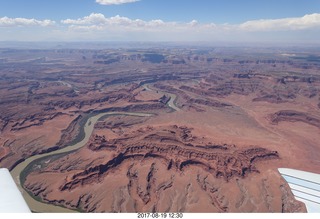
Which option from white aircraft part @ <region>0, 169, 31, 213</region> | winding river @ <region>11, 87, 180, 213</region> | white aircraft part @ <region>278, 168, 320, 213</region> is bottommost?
winding river @ <region>11, 87, 180, 213</region>

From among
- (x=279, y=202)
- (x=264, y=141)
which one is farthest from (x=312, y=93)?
(x=279, y=202)

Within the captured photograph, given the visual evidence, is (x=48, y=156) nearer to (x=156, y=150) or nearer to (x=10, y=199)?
(x=156, y=150)

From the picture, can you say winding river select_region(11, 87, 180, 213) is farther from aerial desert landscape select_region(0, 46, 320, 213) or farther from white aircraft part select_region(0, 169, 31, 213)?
white aircraft part select_region(0, 169, 31, 213)

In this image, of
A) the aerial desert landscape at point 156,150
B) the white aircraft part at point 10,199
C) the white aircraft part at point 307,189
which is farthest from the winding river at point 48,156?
the white aircraft part at point 307,189

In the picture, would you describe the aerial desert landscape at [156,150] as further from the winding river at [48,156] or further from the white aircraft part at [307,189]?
the white aircraft part at [307,189]

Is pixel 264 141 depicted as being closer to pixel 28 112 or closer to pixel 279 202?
pixel 279 202

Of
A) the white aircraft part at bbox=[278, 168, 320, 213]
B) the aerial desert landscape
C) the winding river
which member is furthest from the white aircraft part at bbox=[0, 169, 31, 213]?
the winding river
